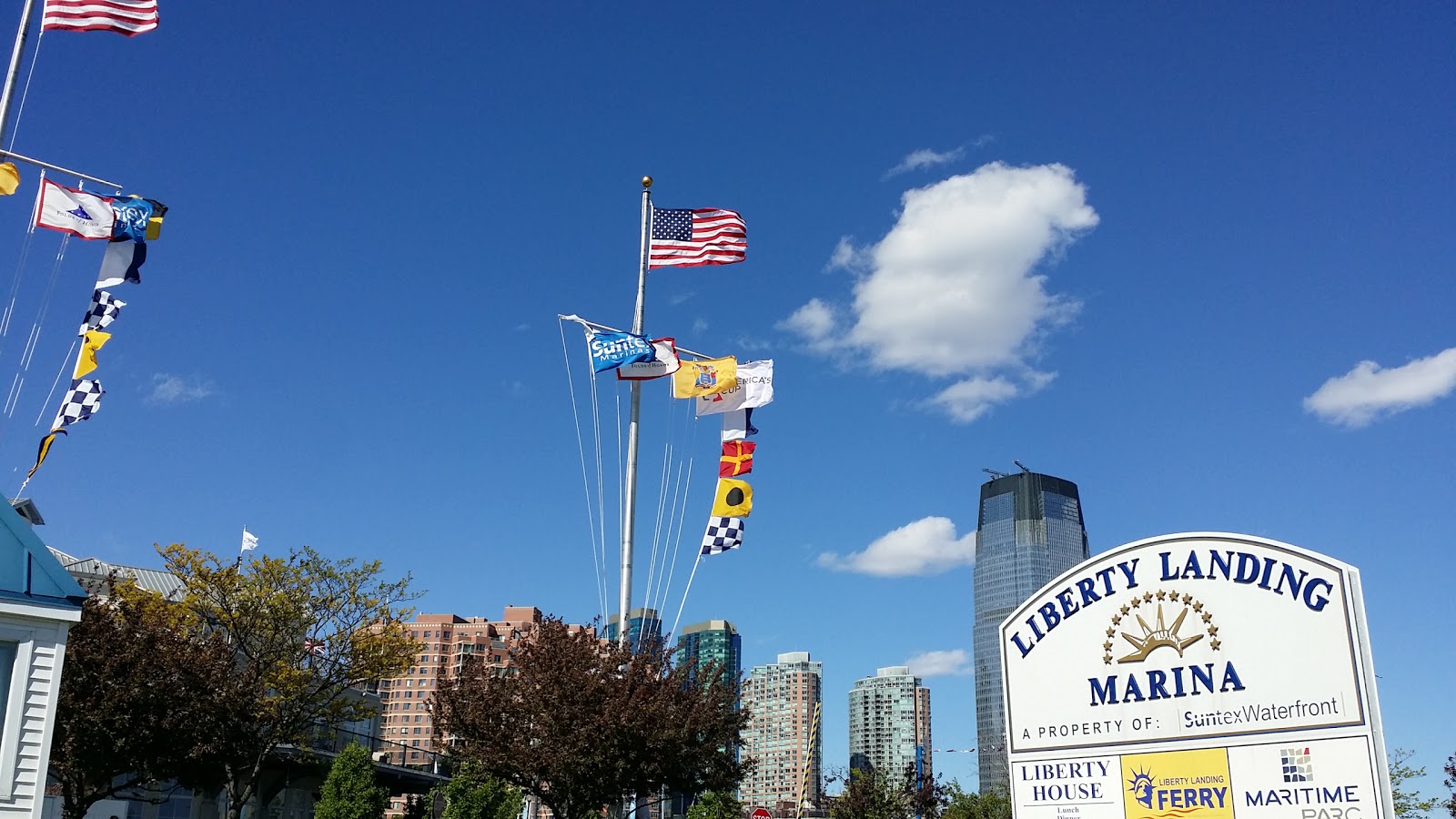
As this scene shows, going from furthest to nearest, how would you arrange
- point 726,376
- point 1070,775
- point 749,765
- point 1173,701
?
point 749,765
point 726,376
point 1070,775
point 1173,701

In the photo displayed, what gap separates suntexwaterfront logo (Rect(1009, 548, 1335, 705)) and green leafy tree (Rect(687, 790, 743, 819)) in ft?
76.9

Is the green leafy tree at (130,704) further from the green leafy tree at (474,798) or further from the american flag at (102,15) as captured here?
the american flag at (102,15)

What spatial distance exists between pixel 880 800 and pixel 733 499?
24.3 meters

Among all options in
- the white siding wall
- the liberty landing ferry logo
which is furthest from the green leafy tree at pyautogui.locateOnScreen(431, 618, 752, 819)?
the liberty landing ferry logo

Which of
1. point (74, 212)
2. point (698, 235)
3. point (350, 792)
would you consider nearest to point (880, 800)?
point (350, 792)

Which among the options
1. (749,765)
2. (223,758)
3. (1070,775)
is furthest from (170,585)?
(1070,775)

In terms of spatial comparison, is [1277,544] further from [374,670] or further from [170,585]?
[170,585]

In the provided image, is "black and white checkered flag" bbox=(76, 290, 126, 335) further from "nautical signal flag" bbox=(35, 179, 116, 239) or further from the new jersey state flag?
the new jersey state flag

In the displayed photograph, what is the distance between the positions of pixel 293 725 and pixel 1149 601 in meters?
27.4

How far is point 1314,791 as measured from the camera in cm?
Answer: 1183

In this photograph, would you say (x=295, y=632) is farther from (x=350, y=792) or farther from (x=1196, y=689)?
(x=1196, y=689)

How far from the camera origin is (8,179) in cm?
2102

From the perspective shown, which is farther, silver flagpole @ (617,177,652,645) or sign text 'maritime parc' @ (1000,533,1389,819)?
silver flagpole @ (617,177,652,645)

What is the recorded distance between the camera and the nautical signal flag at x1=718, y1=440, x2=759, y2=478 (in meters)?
26.3
